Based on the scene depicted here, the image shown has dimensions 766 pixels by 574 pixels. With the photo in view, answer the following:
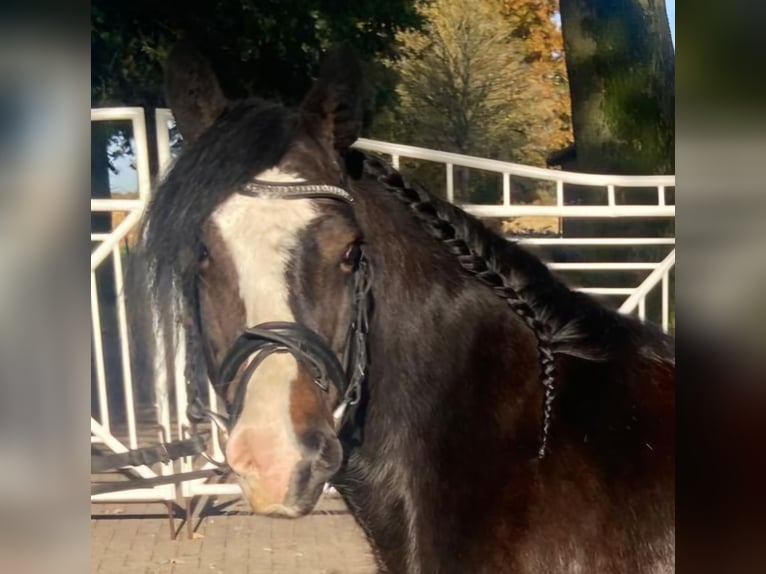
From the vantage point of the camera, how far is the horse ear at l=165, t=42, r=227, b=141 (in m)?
2.03

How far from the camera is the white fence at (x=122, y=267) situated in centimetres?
217

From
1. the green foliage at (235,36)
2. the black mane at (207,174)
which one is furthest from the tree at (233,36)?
the black mane at (207,174)

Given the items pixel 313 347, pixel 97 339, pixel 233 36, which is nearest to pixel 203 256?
pixel 313 347

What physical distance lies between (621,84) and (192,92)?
121cm

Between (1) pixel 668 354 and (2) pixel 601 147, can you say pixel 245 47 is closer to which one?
(2) pixel 601 147

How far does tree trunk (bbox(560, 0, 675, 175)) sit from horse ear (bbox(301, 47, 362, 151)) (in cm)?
67

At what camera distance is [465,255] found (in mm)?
2023

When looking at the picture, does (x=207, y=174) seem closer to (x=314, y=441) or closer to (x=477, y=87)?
(x=314, y=441)

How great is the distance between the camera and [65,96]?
7.05 ft

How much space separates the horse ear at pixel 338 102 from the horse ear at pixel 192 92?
26 cm

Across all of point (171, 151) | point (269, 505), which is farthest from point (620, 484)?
point (171, 151)

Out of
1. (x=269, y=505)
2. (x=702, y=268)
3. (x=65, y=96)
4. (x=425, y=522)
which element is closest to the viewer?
(x=269, y=505)

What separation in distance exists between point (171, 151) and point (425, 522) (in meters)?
1.22

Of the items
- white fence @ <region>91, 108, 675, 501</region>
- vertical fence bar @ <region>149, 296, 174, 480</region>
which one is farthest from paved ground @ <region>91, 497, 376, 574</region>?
vertical fence bar @ <region>149, 296, 174, 480</region>
